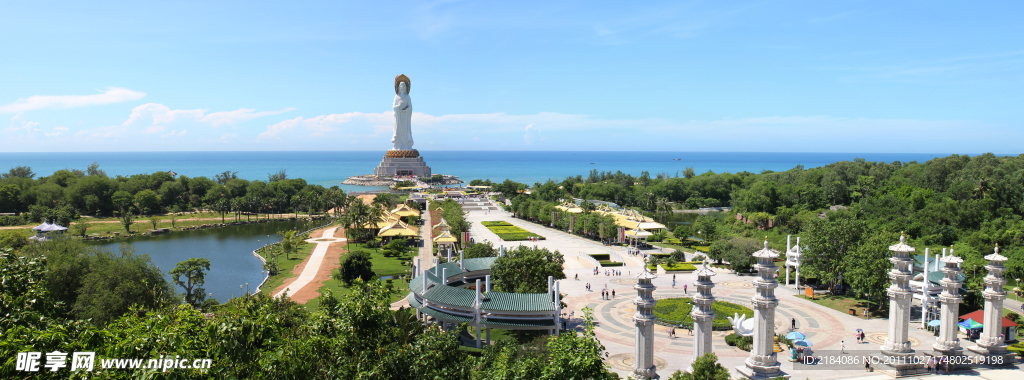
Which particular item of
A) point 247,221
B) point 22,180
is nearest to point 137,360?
point 247,221

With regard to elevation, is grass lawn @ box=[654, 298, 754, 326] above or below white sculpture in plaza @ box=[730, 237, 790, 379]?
below

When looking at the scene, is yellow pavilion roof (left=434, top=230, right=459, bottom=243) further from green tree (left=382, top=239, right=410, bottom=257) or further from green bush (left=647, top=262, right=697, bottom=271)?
green bush (left=647, top=262, right=697, bottom=271)

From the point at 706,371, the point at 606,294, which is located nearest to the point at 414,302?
the point at 606,294

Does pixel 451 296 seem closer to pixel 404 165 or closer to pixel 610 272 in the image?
pixel 610 272

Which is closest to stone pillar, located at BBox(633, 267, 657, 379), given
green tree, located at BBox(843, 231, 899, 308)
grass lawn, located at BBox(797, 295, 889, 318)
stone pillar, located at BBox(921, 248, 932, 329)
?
green tree, located at BBox(843, 231, 899, 308)

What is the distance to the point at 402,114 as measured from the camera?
12581 cm

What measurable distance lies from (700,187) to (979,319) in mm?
77721

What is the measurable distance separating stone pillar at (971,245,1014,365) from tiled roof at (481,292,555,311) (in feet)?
61.9

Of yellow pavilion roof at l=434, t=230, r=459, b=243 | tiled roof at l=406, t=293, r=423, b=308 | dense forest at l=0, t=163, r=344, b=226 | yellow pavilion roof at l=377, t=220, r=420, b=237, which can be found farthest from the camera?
dense forest at l=0, t=163, r=344, b=226

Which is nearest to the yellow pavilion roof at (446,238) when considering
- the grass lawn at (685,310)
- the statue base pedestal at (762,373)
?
the grass lawn at (685,310)

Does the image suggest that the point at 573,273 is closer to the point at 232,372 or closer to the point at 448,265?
the point at 448,265

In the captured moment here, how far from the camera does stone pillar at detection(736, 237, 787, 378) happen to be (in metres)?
20.8

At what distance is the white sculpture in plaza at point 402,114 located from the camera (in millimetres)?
123375

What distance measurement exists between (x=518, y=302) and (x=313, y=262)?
87.7ft
